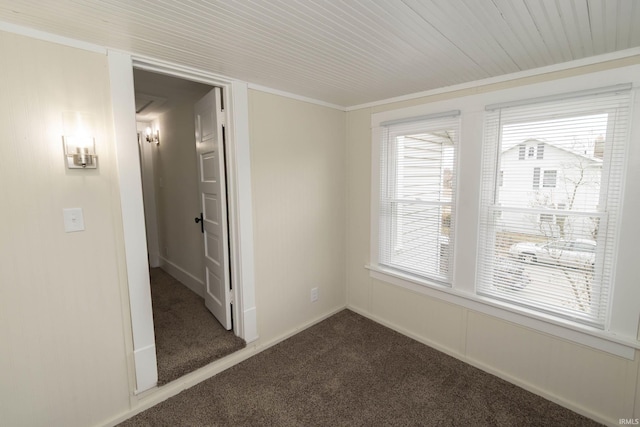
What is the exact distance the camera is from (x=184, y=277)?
12.4 feet

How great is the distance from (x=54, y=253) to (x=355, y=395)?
6.83 feet

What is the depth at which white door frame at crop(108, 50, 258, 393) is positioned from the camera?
1.75m

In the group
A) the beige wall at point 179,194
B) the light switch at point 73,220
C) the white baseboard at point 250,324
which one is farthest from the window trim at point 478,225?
the light switch at point 73,220

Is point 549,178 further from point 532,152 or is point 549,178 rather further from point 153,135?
point 153,135

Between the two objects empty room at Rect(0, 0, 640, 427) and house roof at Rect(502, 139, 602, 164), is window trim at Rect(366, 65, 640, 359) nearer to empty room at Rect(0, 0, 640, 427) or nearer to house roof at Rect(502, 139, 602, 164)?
empty room at Rect(0, 0, 640, 427)

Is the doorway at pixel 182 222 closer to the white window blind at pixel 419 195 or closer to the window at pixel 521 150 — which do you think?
the white window blind at pixel 419 195

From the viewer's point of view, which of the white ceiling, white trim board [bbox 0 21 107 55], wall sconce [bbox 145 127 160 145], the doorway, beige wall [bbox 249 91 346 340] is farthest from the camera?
wall sconce [bbox 145 127 160 145]

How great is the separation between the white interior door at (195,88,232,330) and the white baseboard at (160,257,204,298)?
0.50 metres

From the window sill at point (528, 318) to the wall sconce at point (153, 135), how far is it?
354 cm

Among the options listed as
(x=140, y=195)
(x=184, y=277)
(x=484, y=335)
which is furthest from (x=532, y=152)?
(x=184, y=277)

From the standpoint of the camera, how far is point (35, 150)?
59.6 inches

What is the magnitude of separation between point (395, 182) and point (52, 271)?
2.62 m

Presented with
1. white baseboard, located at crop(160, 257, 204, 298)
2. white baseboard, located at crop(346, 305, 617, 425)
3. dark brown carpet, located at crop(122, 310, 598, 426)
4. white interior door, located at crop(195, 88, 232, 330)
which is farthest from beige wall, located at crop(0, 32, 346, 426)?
white baseboard, located at crop(346, 305, 617, 425)

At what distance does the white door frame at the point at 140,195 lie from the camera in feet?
5.75
